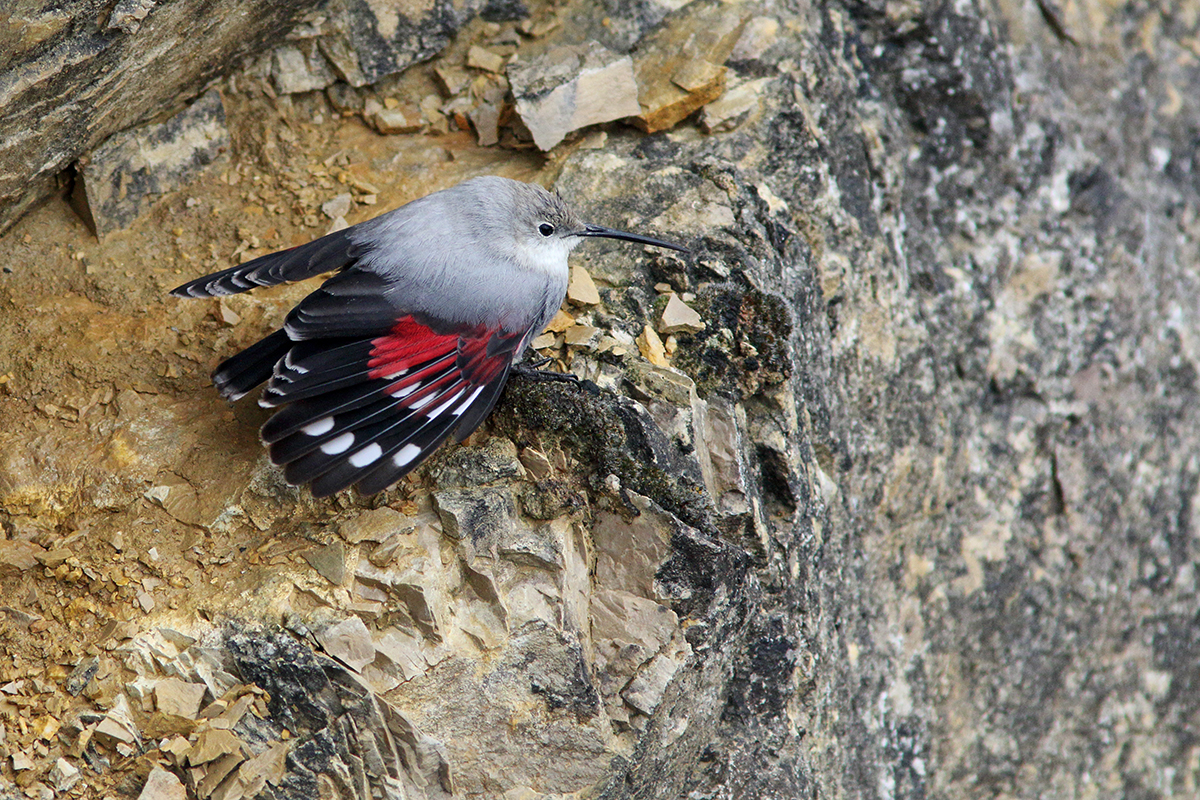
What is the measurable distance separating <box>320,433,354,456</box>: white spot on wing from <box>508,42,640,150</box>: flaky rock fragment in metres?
1.63

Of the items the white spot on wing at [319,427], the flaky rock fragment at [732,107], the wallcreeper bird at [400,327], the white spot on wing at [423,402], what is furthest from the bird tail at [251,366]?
the flaky rock fragment at [732,107]

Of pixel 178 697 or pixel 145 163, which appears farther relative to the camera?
pixel 145 163

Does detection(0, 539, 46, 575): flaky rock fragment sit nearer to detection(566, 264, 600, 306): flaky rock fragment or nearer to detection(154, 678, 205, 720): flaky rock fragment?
detection(154, 678, 205, 720): flaky rock fragment

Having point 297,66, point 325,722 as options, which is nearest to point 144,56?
point 297,66

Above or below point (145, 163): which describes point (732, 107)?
below

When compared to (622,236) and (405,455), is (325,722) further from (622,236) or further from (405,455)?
(622,236)

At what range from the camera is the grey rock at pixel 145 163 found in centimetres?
359

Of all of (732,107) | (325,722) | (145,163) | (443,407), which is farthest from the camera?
(732,107)

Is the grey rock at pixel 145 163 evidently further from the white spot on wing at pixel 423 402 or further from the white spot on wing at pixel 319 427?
the white spot on wing at pixel 423 402

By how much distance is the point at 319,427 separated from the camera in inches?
109

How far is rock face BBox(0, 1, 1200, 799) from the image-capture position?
2848mm

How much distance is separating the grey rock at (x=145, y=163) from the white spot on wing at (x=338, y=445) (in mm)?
1533

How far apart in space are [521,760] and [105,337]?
1.94m

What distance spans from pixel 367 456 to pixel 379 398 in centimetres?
18
